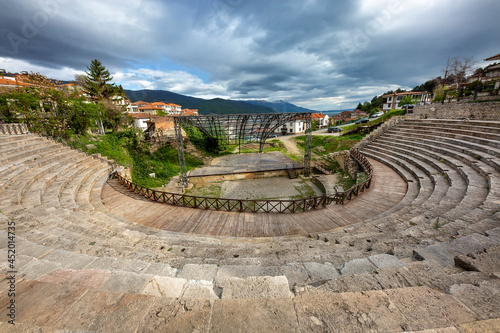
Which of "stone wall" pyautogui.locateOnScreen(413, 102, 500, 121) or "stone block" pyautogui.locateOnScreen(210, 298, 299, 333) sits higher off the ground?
"stone wall" pyautogui.locateOnScreen(413, 102, 500, 121)

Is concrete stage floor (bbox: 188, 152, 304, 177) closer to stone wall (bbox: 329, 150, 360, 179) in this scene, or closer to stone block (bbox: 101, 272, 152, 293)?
stone wall (bbox: 329, 150, 360, 179)

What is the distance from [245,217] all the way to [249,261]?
4307mm

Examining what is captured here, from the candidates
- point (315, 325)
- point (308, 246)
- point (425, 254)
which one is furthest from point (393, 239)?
point (315, 325)

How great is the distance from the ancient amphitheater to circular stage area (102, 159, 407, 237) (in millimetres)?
79

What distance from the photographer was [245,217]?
8.38 metres

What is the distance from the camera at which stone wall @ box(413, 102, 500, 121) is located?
674 inches

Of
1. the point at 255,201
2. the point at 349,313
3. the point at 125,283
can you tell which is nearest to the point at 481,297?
the point at 349,313

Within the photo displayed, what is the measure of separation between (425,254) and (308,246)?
2462 millimetres

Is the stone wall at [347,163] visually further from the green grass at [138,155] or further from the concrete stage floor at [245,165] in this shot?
the green grass at [138,155]

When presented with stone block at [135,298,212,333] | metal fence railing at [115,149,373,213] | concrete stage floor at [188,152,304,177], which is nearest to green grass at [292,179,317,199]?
metal fence railing at [115,149,373,213]

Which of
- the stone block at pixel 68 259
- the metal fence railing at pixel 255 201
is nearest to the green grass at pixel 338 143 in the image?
the metal fence railing at pixel 255 201

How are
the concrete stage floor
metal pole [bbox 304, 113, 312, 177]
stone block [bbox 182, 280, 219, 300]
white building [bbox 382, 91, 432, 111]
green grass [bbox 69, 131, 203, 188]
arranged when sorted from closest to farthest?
1. stone block [bbox 182, 280, 219, 300]
2. green grass [bbox 69, 131, 203, 188]
3. metal pole [bbox 304, 113, 312, 177]
4. the concrete stage floor
5. white building [bbox 382, 91, 432, 111]

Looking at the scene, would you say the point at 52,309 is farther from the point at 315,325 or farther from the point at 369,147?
the point at 369,147

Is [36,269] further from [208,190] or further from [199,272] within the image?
[208,190]
